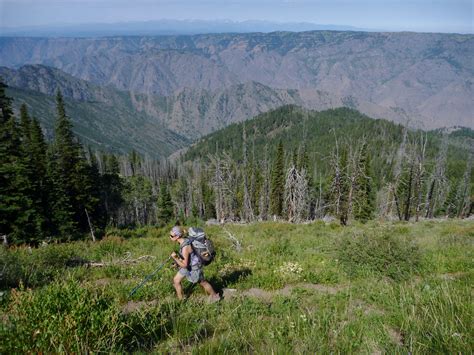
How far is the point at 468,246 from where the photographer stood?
12.2 m

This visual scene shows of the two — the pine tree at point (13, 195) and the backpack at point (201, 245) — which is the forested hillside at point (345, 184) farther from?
the backpack at point (201, 245)

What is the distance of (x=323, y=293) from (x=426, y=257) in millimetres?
4665

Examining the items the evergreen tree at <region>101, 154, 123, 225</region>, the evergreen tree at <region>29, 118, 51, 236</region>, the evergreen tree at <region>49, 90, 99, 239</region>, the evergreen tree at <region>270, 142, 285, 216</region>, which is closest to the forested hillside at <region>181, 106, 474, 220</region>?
the evergreen tree at <region>270, 142, 285, 216</region>

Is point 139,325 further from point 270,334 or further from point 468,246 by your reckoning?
point 468,246

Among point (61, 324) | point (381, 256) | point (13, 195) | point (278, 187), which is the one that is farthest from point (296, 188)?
point (61, 324)

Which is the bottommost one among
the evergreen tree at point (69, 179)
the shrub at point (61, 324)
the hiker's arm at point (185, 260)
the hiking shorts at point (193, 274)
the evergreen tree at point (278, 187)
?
the evergreen tree at point (278, 187)

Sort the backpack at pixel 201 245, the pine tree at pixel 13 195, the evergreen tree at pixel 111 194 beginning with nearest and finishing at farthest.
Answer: the backpack at pixel 201 245 → the pine tree at pixel 13 195 → the evergreen tree at pixel 111 194

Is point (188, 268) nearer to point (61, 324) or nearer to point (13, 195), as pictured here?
point (61, 324)

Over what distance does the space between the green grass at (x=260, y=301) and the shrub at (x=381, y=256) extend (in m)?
0.03

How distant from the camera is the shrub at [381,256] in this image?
30.0ft

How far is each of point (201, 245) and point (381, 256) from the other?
5.61m

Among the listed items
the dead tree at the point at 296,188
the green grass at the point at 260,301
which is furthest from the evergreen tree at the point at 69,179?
the green grass at the point at 260,301

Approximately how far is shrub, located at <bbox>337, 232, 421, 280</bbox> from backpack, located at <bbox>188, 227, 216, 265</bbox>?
4.63 m

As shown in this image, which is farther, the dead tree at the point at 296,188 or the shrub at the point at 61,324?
the dead tree at the point at 296,188
